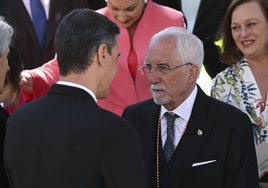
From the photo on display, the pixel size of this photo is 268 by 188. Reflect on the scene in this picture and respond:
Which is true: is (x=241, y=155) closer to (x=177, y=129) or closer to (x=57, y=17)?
(x=177, y=129)

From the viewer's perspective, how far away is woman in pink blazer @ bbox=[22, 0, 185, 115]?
3938 mm

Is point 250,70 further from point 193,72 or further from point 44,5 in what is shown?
point 44,5

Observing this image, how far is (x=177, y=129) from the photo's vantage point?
315 centimetres

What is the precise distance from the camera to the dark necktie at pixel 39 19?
4316 mm

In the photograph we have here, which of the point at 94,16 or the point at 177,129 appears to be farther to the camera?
the point at 177,129

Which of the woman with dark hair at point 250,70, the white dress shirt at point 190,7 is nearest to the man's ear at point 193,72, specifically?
the woman with dark hair at point 250,70

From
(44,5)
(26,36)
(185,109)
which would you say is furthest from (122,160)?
(44,5)

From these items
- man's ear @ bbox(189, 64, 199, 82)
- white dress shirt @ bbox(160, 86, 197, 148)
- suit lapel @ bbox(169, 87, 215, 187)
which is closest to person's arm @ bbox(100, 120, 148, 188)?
suit lapel @ bbox(169, 87, 215, 187)

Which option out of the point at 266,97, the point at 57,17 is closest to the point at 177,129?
the point at 266,97

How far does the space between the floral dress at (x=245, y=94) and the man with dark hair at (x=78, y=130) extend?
1326 mm

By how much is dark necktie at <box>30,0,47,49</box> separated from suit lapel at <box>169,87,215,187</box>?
156cm

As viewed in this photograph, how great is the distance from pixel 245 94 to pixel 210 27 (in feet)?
3.15

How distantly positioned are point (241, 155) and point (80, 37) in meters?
1.08

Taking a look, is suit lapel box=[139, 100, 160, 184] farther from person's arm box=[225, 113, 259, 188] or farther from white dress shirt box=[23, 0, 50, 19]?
white dress shirt box=[23, 0, 50, 19]
